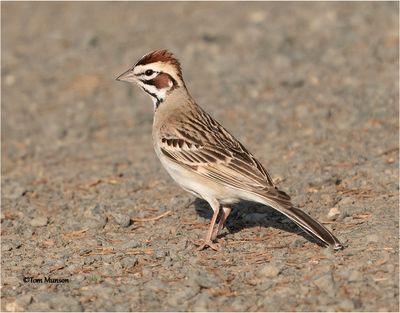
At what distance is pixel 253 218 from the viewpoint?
8.27m

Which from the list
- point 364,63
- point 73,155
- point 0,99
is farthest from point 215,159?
point 0,99

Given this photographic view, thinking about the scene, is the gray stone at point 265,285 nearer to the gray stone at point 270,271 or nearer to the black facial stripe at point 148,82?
the gray stone at point 270,271

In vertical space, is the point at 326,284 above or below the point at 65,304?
below

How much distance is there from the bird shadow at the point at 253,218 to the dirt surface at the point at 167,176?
28mm

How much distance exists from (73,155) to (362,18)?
739cm

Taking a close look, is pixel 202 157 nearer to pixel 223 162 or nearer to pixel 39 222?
pixel 223 162

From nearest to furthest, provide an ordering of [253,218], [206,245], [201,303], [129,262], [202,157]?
[201,303]
[129,262]
[206,245]
[202,157]
[253,218]

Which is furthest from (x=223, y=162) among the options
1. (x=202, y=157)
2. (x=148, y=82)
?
(x=148, y=82)

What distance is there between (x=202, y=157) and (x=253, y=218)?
926 millimetres

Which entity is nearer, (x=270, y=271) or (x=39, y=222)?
(x=270, y=271)

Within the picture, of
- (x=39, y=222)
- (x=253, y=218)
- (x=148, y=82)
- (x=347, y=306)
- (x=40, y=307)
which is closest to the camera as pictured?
(x=347, y=306)

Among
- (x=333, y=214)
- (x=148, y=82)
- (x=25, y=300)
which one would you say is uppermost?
(x=148, y=82)

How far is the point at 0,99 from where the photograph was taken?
1440 centimetres

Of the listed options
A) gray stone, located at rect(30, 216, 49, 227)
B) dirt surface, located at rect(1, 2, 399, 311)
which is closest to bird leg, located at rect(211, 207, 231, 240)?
dirt surface, located at rect(1, 2, 399, 311)
